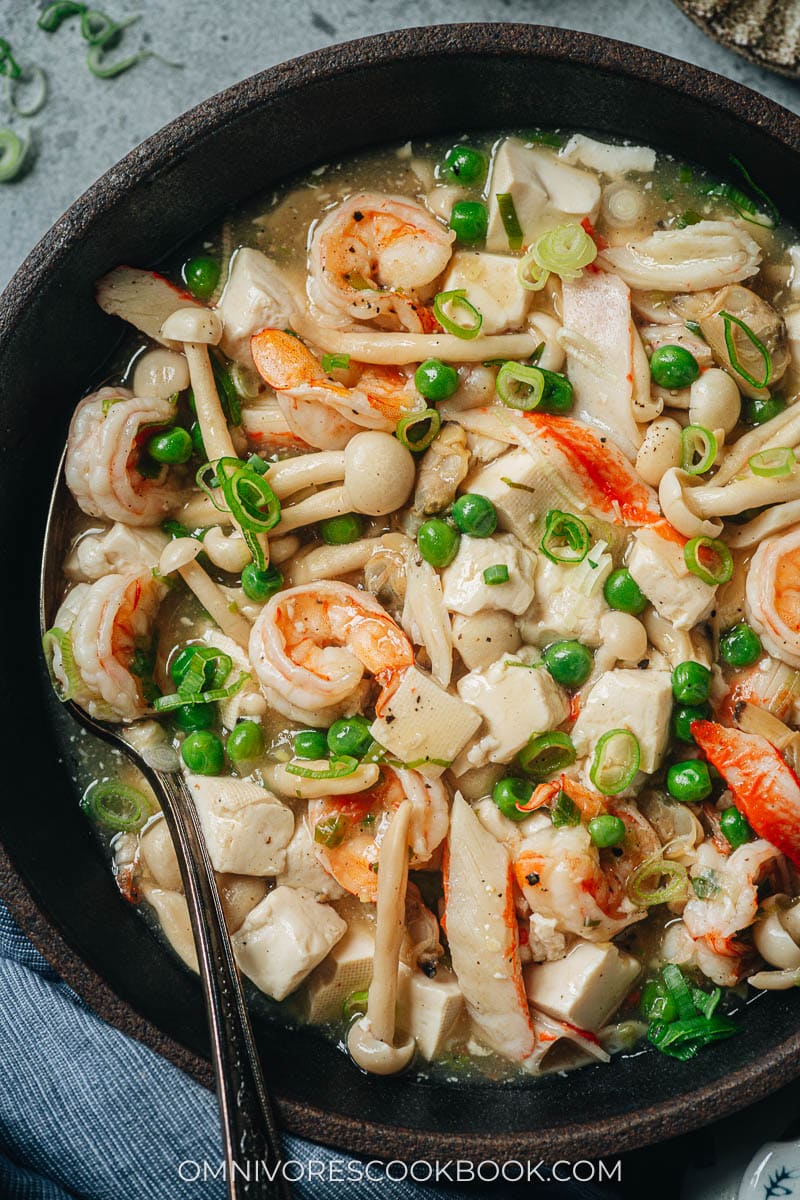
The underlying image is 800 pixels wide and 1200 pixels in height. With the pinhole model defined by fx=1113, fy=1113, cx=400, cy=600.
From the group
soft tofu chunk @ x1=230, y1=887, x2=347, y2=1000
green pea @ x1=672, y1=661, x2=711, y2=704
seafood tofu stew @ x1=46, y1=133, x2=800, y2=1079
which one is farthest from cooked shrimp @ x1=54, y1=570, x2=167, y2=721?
green pea @ x1=672, y1=661, x2=711, y2=704

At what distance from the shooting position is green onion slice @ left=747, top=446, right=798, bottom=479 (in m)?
2.88

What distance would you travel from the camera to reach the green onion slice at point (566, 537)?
2994 mm

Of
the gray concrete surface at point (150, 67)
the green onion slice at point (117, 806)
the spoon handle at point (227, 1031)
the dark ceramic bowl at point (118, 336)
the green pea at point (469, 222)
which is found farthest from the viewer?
the gray concrete surface at point (150, 67)

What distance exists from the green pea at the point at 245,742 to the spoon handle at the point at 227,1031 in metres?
0.18

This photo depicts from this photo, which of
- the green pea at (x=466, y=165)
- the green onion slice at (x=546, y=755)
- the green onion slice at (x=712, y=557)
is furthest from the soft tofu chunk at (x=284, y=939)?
the green pea at (x=466, y=165)

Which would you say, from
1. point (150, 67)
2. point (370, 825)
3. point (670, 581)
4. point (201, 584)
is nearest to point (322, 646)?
point (201, 584)

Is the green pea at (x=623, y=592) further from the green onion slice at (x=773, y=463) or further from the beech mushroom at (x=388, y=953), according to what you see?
the beech mushroom at (x=388, y=953)

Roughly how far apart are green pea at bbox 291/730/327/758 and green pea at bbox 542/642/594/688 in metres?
0.66

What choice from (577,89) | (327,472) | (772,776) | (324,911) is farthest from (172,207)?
(772,776)

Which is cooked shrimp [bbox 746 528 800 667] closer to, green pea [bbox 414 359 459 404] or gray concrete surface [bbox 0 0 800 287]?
green pea [bbox 414 359 459 404]

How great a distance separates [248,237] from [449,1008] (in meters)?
2.26

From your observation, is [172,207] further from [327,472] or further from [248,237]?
[327,472]

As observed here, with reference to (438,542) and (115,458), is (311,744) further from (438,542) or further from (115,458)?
(115,458)

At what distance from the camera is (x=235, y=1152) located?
102 inches
